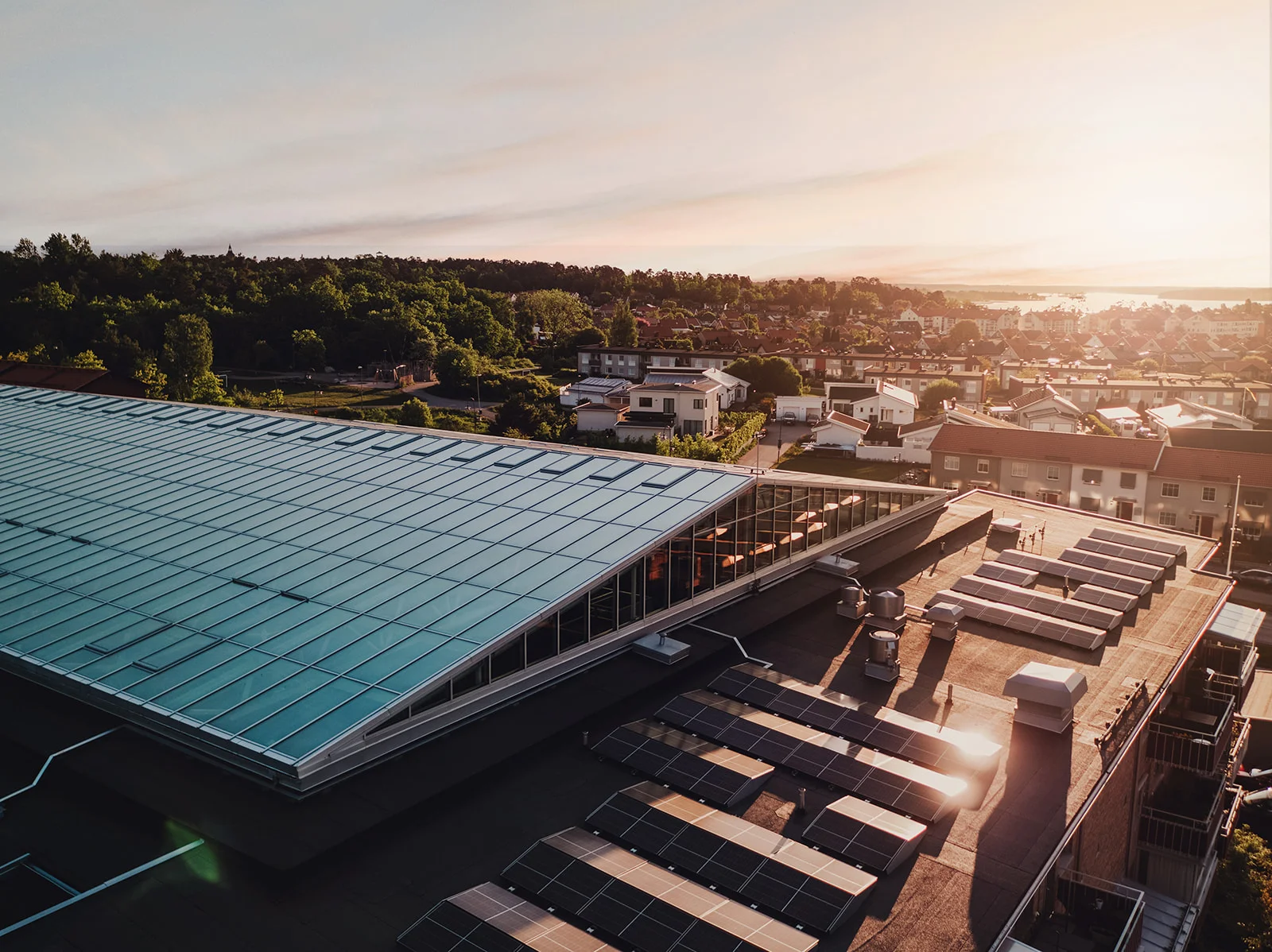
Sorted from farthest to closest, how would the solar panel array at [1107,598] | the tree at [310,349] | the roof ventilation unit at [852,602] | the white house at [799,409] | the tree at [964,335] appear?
the tree at [964,335]
the tree at [310,349]
the white house at [799,409]
the solar panel array at [1107,598]
the roof ventilation unit at [852,602]

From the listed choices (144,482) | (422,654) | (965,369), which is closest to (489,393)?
(965,369)

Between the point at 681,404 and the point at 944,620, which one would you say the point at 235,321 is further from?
the point at 944,620

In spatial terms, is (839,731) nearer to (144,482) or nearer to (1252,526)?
(144,482)

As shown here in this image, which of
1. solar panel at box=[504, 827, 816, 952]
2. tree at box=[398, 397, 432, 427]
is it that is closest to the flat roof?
solar panel at box=[504, 827, 816, 952]

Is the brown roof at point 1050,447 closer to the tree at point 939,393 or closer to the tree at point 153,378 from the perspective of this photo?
the tree at point 939,393

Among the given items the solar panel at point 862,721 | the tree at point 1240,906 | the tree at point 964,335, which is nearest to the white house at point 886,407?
the tree at point 1240,906

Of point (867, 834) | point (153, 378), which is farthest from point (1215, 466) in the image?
point (153, 378)

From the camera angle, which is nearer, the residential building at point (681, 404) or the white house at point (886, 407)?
the residential building at point (681, 404)
